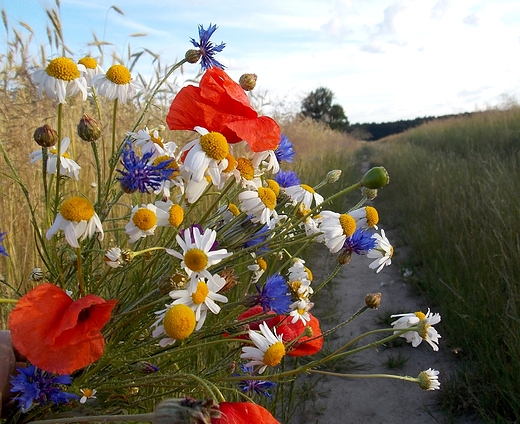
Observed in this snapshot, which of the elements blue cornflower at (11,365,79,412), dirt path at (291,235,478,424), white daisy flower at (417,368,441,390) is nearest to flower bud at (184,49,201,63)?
blue cornflower at (11,365,79,412)

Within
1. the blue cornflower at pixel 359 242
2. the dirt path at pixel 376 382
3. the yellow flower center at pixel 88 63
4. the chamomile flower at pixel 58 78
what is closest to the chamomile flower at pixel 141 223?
the chamomile flower at pixel 58 78

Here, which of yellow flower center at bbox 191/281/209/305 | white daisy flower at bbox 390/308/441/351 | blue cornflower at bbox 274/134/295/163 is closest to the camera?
yellow flower center at bbox 191/281/209/305

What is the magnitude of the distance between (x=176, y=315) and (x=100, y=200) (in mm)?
268

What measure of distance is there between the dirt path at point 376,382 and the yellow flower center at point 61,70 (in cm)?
126

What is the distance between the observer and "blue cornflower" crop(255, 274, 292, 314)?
31.0 inches

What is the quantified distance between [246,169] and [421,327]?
453mm

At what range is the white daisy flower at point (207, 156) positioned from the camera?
2.24ft

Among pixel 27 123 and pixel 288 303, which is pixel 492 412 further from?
pixel 27 123

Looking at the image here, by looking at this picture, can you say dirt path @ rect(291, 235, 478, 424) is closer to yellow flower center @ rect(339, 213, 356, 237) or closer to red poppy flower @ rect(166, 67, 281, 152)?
yellow flower center @ rect(339, 213, 356, 237)

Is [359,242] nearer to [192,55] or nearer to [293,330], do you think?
[293,330]

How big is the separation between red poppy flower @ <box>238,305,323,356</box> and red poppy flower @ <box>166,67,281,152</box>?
319 mm

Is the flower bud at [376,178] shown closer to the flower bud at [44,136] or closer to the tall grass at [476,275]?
the flower bud at [44,136]

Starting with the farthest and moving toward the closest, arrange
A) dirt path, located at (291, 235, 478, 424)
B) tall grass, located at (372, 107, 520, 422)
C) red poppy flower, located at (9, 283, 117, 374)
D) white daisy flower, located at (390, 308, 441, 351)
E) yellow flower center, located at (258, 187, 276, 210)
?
1. dirt path, located at (291, 235, 478, 424)
2. tall grass, located at (372, 107, 520, 422)
3. white daisy flower, located at (390, 308, 441, 351)
4. yellow flower center, located at (258, 187, 276, 210)
5. red poppy flower, located at (9, 283, 117, 374)

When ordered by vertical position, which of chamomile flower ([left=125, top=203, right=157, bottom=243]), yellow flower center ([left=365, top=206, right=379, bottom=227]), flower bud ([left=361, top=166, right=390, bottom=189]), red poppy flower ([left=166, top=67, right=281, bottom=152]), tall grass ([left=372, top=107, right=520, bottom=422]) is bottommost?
tall grass ([left=372, top=107, right=520, bottom=422])
